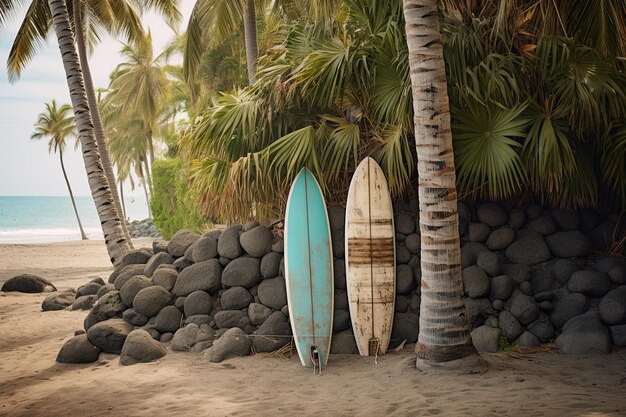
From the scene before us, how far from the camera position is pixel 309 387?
19.1 feet

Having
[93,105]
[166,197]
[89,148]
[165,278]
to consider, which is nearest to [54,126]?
[166,197]

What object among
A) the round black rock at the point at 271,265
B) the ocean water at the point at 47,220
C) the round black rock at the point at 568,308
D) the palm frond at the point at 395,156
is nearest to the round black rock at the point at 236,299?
the round black rock at the point at 271,265

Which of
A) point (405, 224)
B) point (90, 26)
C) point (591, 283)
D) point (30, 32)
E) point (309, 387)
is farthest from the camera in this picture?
point (90, 26)

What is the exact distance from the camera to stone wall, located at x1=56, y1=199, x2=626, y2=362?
689 cm

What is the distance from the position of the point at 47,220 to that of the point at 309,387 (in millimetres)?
68900

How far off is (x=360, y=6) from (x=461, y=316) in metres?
3.75

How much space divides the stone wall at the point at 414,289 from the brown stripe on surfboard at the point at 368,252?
328 millimetres

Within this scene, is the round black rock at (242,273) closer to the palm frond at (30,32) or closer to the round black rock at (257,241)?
the round black rock at (257,241)

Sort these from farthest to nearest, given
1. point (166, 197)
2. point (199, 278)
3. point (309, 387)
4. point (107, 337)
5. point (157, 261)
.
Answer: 1. point (166, 197)
2. point (157, 261)
3. point (199, 278)
4. point (107, 337)
5. point (309, 387)

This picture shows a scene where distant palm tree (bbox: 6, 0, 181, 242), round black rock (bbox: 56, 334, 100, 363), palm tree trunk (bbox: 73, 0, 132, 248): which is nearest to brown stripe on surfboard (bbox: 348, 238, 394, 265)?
round black rock (bbox: 56, 334, 100, 363)

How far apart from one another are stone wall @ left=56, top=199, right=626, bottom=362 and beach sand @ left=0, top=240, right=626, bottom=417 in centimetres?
31

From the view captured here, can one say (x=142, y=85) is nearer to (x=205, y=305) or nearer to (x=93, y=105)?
(x=93, y=105)

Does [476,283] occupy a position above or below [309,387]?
above

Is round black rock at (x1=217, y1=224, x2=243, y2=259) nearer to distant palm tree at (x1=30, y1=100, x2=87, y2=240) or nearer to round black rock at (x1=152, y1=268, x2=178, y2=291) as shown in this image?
round black rock at (x1=152, y1=268, x2=178, y2=291)
